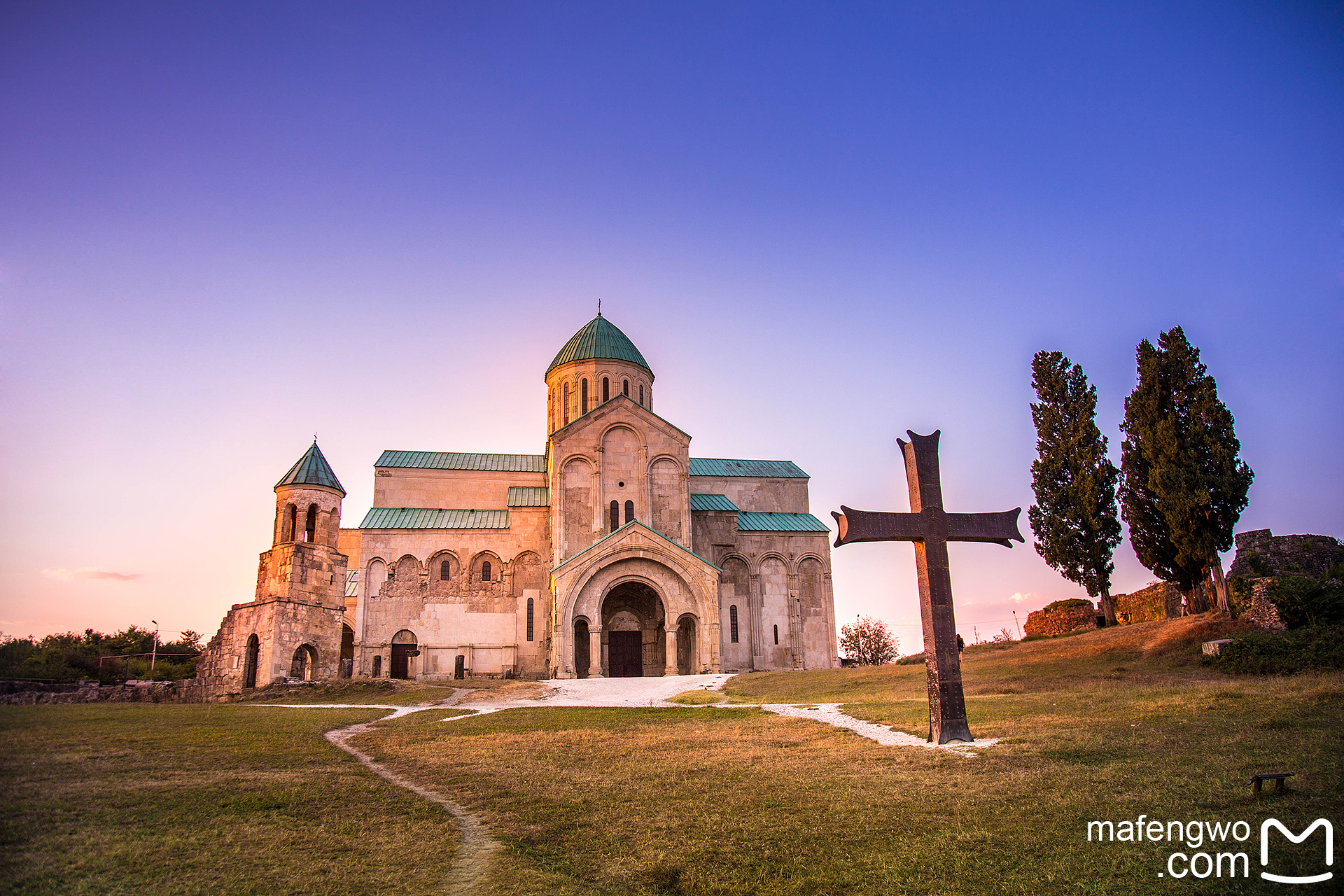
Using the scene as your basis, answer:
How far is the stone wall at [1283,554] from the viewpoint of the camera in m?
21.5

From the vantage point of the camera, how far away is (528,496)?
109ft

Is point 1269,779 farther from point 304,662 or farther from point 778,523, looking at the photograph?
point 778,523

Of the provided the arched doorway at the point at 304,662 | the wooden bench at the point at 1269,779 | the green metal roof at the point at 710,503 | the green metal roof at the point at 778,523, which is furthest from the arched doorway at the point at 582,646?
the wooden bench at the point at 1269,779

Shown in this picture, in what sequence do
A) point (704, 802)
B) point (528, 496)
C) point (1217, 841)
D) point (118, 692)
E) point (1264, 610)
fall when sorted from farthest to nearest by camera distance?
point (528, 496) → point (118, 692) → point (1264, 610) → point (704, 802) → point (1217, 841)

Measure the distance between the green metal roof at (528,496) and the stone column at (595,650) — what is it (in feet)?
22.1

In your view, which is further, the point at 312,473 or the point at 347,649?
the point at 347,649

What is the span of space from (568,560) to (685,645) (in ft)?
21.6

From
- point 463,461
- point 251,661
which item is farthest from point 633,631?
point 251,661

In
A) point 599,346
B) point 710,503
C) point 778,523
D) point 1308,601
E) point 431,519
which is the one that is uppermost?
A: point 599,346

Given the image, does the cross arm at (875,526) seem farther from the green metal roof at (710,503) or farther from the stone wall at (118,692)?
the green metal roof at (710,503)

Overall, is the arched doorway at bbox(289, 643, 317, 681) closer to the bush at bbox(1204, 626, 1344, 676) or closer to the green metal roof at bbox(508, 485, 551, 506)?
the green metal roof at bbox(508, 485, 551, 506)

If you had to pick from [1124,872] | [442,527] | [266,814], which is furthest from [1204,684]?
[442,527]

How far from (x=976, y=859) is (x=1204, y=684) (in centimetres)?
1136

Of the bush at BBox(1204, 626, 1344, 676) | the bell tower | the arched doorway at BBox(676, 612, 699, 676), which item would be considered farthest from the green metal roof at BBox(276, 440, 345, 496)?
the bush at BBox(1204, 626, 1344, 676)
